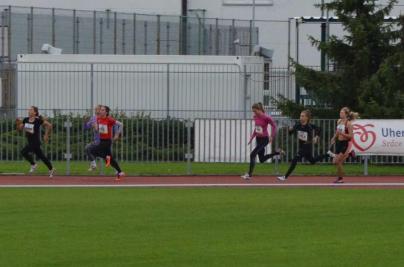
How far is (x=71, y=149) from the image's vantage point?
27703mm

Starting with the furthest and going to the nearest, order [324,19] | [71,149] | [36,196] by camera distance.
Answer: [324,19] < [71,149] < [36,196]

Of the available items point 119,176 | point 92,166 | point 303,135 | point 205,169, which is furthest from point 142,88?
point 303,135

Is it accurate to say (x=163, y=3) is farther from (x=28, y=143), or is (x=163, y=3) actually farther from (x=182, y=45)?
(x=28, y=143)

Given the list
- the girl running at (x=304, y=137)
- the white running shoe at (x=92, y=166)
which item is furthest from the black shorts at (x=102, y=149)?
the girl running at (x=304, y=137)

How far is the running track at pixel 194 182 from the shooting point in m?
22.2

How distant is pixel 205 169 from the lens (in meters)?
27.3

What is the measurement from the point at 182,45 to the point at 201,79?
13619 millimetres

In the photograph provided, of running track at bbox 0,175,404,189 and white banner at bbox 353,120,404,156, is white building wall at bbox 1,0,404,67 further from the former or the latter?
running track at bbox 0,175,404,189

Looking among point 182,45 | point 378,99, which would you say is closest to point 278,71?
point 378,99

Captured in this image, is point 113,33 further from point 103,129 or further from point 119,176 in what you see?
point 103,129

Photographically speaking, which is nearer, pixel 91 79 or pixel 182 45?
pixel 91 79

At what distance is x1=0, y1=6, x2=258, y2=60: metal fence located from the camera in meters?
45.0

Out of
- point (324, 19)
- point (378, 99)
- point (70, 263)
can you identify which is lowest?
point (70, 263)

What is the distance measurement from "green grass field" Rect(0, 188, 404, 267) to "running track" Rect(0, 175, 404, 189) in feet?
9.18
